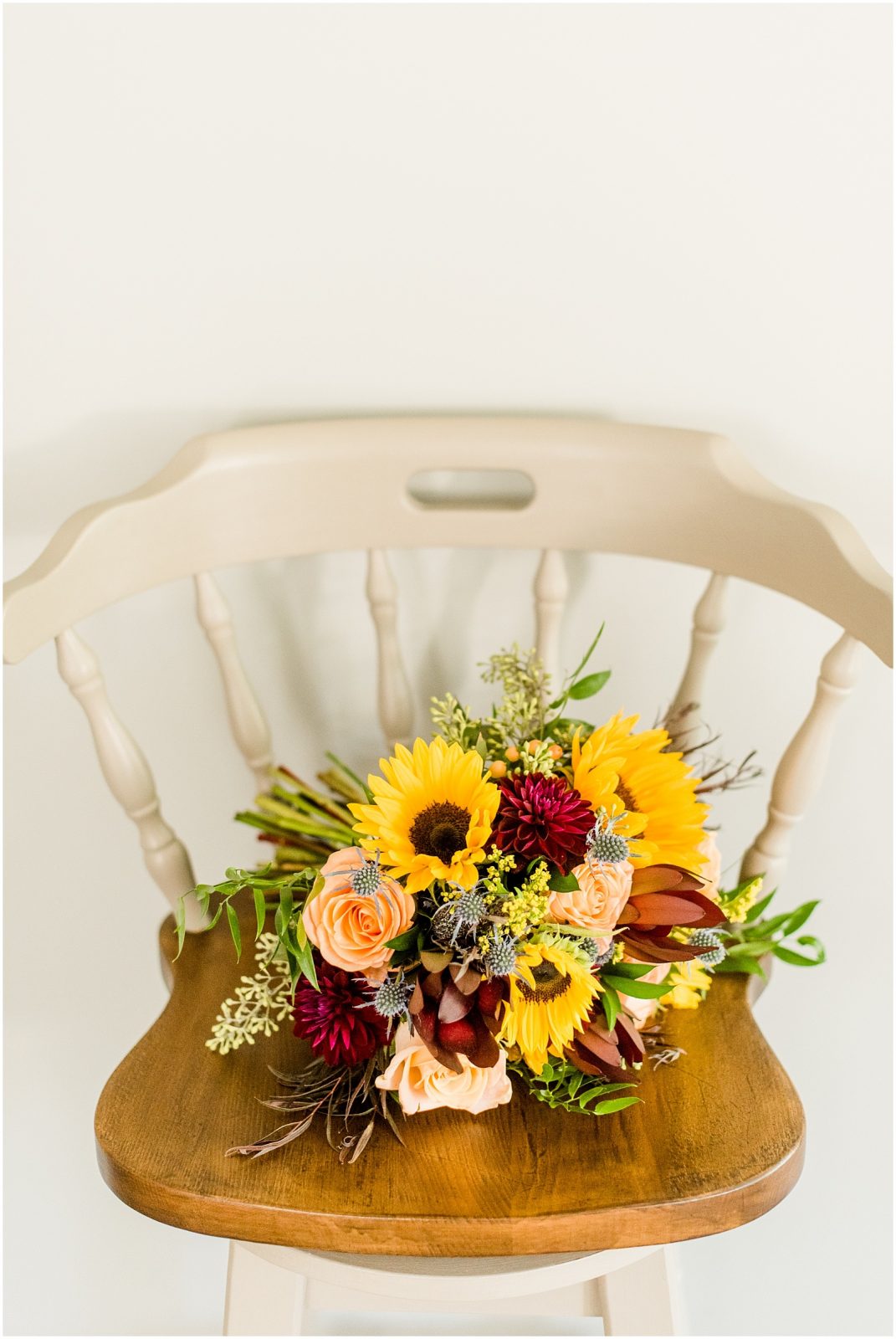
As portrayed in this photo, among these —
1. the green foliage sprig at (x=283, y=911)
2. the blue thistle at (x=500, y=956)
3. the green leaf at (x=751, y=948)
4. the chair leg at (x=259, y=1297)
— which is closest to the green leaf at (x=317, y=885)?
the green foliage sprig at (x=283, y=911)

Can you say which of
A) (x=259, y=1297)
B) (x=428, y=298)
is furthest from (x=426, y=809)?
(x=259, y=1297)

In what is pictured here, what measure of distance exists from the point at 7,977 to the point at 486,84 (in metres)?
0.91

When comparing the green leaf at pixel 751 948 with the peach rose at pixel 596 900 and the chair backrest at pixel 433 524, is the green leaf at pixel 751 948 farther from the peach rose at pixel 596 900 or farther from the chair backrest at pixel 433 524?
the peach rose at pixel 596 900

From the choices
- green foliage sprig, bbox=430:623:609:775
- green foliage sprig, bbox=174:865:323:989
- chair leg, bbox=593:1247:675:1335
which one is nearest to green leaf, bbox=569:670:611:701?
green foliage sprig, bbox=430:623:609:775

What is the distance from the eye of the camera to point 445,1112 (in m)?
0.61

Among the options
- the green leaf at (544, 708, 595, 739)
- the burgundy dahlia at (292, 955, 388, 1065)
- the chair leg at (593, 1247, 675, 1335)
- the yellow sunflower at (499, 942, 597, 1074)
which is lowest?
the chair leg at (593, 1247, 675, 1335)

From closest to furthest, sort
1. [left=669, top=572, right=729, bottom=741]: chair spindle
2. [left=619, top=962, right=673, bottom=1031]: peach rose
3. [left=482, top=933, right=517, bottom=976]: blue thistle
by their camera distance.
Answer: [left=482, top=933, right=517, bottom=976]: blue thistle < [left=619, top=962, right=673, bottom=1031]: peach rose < [left=669, top=572, right=729, bottom=741]: chair spindle

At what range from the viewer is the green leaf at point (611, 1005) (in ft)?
1.83

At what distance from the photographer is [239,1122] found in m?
0.60

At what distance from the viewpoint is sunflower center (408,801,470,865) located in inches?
21.5

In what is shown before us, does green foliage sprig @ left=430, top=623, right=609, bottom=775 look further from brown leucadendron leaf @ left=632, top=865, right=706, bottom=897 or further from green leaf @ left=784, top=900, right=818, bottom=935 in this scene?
green leaf @ left=784, top=900, right=818, bottom=935

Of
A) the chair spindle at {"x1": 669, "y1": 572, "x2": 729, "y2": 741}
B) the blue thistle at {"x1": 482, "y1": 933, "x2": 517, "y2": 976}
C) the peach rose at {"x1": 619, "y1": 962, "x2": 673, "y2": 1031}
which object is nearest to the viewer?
the blue thistle at {"x1": 482, "y1": 933, "x2": 517, "y2": 976}

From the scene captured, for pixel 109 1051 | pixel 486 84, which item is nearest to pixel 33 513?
pixel 486 84

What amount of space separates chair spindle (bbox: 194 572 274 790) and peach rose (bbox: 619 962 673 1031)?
13.8 inches
